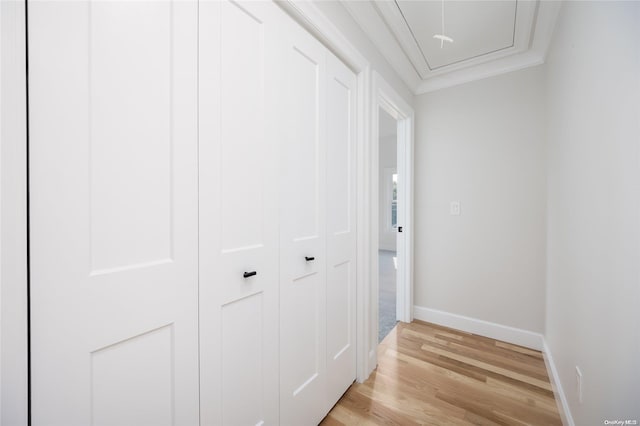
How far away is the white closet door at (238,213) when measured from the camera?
0.90 metres

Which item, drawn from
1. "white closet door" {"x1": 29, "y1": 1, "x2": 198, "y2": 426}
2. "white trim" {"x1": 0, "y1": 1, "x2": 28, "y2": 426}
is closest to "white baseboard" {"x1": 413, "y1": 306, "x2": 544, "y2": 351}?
"white closet door" {"x1": 29, "y1": 1, "x2": 198, "y2": 426}

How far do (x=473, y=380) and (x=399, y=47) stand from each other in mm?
2549

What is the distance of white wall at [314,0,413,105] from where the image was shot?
1.44 m

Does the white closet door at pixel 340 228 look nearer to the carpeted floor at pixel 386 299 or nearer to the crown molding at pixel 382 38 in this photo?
the crown molding at pixel 382 38

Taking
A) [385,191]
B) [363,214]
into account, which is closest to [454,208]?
[363,214]

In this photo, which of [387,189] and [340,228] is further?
[387,189]

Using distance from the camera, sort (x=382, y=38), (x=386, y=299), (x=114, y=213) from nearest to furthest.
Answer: (x=114, y=213) → (x=382, y=38) → (x=386, y=299)

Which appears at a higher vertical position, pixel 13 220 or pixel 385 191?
pixel 385 191

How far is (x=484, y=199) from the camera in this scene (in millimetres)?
2439

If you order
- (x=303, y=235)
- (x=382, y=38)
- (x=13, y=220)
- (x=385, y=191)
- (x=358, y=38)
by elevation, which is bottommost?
(x=303, y=235)

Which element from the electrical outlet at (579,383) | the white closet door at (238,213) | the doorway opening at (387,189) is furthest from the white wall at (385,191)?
the white closet door at (238,213)

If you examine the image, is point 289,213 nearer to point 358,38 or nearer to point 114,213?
point 114,213

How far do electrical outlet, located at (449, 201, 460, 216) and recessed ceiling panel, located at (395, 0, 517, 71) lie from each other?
1.31 meters

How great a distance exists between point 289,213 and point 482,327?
2.32 meters
